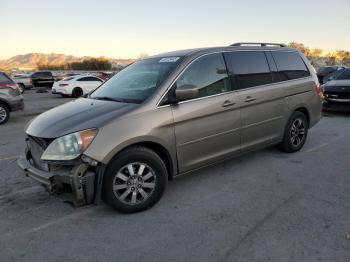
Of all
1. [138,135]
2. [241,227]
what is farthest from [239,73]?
[241,227]

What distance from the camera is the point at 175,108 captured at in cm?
411

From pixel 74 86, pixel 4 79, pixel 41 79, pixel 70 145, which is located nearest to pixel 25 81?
pixel 41 79

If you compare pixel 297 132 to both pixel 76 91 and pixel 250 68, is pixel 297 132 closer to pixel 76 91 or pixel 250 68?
pixel 250 68

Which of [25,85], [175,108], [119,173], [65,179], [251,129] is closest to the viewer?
[65,179]

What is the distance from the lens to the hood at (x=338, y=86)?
10.3m

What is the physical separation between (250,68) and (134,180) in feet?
8.57

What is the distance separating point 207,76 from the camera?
15.0ft

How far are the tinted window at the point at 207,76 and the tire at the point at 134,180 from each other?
1.02m

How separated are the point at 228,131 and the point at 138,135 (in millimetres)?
1528

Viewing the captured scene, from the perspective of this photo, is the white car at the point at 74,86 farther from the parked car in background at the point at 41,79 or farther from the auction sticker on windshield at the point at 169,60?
the auction sticker on windshield at the point at 169,60

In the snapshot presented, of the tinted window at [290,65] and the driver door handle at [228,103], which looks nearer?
the driver door handle at [228,103]

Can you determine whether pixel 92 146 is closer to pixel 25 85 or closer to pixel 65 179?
pixel 65 179

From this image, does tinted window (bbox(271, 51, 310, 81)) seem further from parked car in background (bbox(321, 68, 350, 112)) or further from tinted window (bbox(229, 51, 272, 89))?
parked car in background (bbox(321, 68, 350, 112))

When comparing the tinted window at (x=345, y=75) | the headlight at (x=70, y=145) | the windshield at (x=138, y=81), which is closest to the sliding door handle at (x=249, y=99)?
the windshield at (x=138, y=81)
